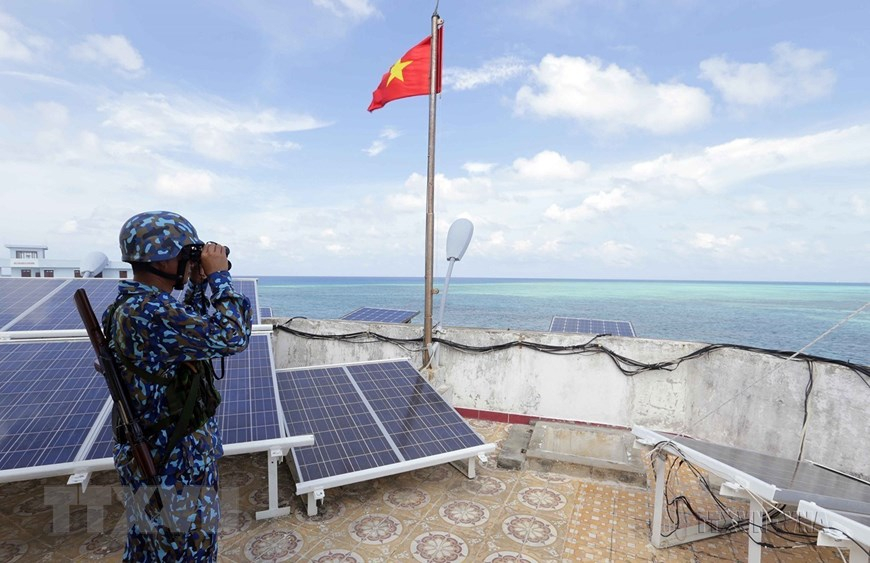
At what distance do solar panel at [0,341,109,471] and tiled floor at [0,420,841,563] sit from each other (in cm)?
84

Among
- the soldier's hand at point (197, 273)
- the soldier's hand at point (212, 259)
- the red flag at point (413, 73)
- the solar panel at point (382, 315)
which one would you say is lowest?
the solar panel at point (382, 315)

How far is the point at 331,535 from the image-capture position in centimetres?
351

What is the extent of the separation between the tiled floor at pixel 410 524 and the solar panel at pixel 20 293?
80.2 inches

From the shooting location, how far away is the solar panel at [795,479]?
7.84 ft

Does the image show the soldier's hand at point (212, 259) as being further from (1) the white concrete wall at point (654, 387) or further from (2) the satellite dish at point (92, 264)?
(2) the satellite dish at point (92, 264)

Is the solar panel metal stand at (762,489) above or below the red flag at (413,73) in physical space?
below

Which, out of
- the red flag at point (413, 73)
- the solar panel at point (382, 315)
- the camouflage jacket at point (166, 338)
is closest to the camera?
the camouflage jacket at point (166, 338)

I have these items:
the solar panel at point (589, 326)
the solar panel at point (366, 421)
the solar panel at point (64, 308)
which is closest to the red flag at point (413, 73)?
the solar panel at point (366, 421)

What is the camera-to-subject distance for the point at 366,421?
4398 millimetres

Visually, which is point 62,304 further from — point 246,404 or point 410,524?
point 410,524

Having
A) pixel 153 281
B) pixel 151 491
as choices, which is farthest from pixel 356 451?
pixel 153 281

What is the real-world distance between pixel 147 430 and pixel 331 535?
2.11 m

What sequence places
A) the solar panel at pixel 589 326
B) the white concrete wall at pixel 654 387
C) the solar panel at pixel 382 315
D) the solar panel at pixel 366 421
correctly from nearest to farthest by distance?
the solar panel at pixel 366 421
the white concrete wall at pixel 654 387
the solar panel at pixel 589 326
the solar panel at pixel 382 315

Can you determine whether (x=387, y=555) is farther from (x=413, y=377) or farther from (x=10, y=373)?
(x=10, y=373)
